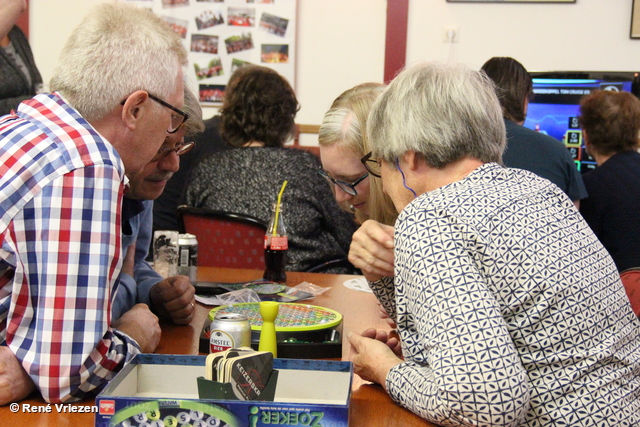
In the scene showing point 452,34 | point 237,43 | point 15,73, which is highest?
point 452,34

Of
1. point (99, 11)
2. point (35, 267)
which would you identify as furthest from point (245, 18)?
point (35, 267)

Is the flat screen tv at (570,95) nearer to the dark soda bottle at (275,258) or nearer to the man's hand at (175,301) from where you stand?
the dark soda bottle at (275,258)

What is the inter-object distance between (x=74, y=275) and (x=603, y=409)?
2.87 feet

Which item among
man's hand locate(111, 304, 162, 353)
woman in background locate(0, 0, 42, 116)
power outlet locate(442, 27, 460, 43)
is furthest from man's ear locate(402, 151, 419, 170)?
power outlet locate(442, 27, 460, 43)

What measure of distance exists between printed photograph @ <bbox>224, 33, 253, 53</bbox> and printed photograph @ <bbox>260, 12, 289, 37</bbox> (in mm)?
158

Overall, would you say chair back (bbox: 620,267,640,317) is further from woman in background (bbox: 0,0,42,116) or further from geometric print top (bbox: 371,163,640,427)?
woman in background (bbox: 0,0,42,116)

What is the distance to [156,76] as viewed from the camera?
1.38 meters

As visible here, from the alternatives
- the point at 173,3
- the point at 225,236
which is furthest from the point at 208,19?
the point at 225,236

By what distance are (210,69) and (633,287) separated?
13.1 ft

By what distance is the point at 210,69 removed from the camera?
16.7 ft

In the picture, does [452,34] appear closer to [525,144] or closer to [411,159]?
[525,144]

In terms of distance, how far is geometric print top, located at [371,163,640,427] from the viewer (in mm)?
1006

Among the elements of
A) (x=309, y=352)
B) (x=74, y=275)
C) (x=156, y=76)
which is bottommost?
(x=309, y=352)

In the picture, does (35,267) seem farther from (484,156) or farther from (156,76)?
(484,156)
